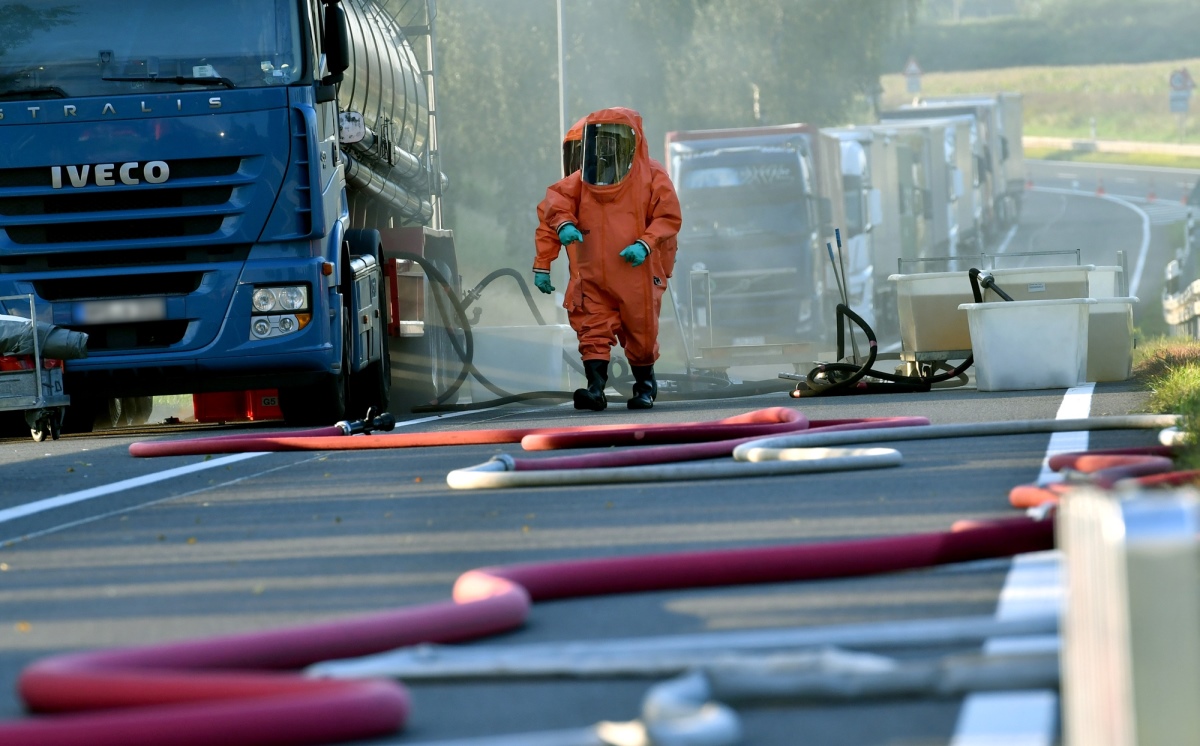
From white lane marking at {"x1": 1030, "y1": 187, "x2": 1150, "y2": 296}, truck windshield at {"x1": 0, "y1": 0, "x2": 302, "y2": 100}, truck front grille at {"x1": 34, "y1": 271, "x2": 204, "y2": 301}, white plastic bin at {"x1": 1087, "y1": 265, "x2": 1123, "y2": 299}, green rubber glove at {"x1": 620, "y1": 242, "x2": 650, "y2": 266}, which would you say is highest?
truck windshield at {"x1": 0, "y1": 0, "x2": 302, "y2": 100}

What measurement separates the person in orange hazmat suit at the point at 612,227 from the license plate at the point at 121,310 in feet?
8.78

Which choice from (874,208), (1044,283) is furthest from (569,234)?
(874,208)

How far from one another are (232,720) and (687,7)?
44.3 meters

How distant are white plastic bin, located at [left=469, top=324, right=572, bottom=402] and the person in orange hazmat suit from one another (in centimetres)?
478

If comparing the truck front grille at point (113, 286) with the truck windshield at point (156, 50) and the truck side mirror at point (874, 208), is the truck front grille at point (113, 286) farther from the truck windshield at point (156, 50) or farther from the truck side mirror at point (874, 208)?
the truck side mirror at point (874, 208)

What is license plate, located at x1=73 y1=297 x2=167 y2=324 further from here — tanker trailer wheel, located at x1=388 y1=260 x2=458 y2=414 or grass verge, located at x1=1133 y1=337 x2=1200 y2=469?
grass verge, located at x1=1133 y1=337 x2=1200 y2=469

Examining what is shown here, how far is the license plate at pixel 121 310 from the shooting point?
42.1 feet

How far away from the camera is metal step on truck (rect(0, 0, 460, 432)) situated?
12617 millimetres

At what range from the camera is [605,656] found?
4.18 m

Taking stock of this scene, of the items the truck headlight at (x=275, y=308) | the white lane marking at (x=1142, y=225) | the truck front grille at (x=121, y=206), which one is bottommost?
the white lane marking at (x=1142, y=225)

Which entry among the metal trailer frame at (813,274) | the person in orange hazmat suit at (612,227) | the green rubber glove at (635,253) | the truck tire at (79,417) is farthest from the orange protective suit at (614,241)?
the metal trailer frame at (813,274)

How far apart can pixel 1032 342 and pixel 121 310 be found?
6387 mm

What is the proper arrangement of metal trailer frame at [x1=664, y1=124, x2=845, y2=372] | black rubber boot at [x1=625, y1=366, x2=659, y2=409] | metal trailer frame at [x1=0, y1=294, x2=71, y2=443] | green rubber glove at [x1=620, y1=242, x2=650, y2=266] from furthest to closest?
metal trailer frame at [x1=664, y1=124, x2=845, y2=372] < black rubber boot at [x1=625, y1=366, x2=659, y2=409] < green rubber glove at [x1=620, y1=242, x2=650, y2=266] < metal trailer frame at [x1=0, y1=294, x2=71, y2=443]

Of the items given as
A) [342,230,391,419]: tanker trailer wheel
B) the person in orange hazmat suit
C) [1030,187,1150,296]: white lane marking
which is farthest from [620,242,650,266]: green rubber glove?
[1030,187,1150,296]: white lane marking
